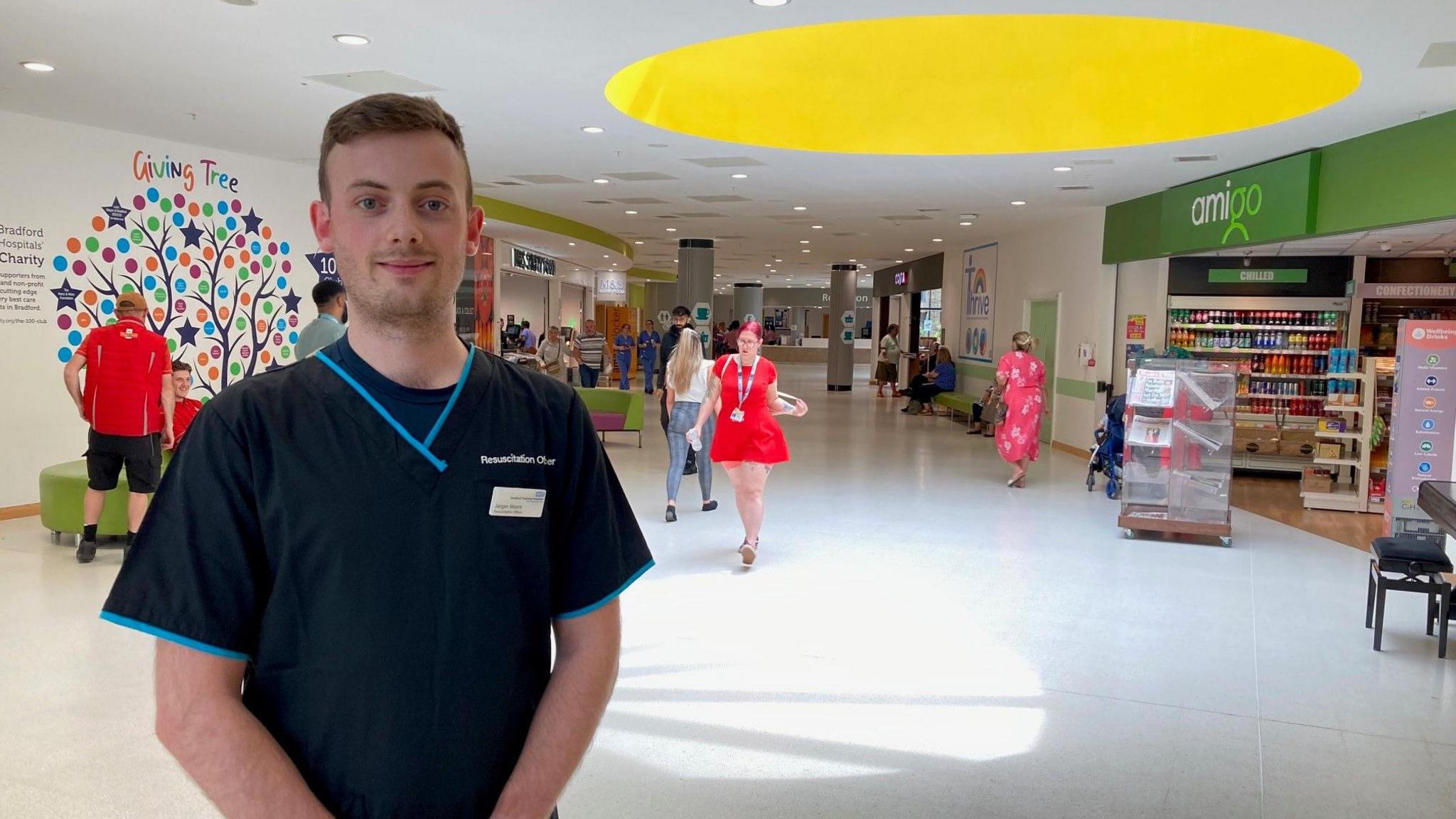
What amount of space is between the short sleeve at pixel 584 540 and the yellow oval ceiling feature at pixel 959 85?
23.2 ft

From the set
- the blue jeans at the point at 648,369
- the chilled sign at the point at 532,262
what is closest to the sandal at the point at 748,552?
the chilled sign at the point at 532,262

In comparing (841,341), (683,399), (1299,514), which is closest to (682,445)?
(683,399)

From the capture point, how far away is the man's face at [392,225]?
131cm

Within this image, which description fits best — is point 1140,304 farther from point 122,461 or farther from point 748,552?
point 122,461

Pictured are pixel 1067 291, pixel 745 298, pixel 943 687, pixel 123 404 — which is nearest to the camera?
pixel 943 687

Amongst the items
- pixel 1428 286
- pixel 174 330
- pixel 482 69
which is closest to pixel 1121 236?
pixel 1428 286

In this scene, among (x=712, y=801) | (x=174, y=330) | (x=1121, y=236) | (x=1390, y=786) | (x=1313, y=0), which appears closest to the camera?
(x=712, y=801)

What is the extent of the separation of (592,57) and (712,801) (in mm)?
4832

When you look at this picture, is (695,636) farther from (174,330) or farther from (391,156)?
(174,330)

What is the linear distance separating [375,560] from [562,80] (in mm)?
6381

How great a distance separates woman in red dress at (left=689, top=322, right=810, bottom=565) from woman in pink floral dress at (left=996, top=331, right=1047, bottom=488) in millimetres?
4575

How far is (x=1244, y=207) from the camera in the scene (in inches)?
386

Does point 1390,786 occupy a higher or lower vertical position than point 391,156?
lower

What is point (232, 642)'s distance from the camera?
1234 millimetres
